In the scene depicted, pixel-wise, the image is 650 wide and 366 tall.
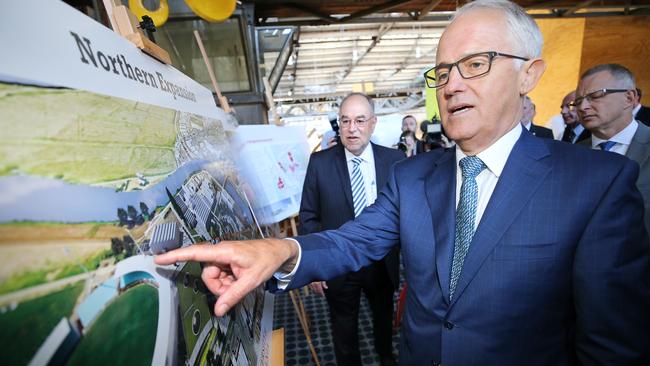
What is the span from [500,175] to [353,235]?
0.53 m

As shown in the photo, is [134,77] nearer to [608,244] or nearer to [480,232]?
[480,232]

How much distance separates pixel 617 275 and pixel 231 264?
966 millimetres

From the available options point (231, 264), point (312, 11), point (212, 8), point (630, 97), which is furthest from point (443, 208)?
point (312, 11)

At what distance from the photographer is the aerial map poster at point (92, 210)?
361mm

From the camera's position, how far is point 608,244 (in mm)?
778

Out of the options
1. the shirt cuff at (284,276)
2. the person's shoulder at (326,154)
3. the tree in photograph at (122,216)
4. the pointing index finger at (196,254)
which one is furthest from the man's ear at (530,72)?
the person's shoulder at (326,154)

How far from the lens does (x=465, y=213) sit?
3.25 ft

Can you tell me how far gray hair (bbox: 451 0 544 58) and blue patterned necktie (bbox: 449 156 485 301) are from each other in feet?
1.16

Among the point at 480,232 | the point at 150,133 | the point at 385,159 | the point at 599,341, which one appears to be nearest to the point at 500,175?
the point at 480,232

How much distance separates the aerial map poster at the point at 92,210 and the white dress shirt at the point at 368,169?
140 cm

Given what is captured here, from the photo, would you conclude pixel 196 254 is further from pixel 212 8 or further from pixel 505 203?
pixel 212 8

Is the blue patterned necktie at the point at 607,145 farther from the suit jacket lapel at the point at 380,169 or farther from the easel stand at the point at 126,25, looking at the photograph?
the easel stand at the point at 126,25

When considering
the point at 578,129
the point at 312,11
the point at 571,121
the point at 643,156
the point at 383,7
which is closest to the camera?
the point at 643,156

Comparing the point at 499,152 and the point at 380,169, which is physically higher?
the point at 499,152
